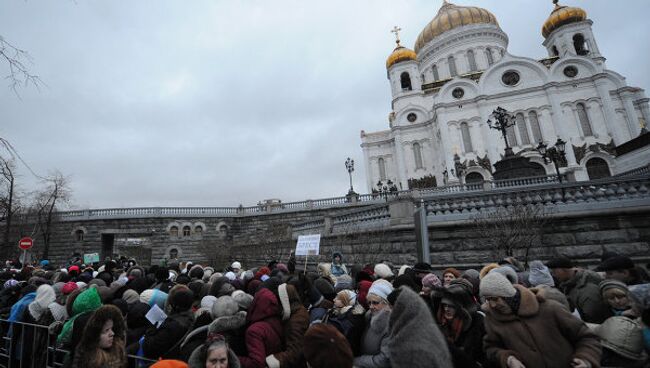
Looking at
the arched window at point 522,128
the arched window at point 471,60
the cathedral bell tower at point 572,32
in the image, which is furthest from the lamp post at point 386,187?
the cathedral bell tower at point 572,32

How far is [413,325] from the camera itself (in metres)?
2.41

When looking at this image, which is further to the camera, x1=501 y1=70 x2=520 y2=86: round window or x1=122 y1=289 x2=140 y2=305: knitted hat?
x1=501 y1=70 x2=520 y2=86: round window

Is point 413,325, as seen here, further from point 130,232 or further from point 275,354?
point 130,232

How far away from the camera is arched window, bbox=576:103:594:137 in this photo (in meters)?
32.7

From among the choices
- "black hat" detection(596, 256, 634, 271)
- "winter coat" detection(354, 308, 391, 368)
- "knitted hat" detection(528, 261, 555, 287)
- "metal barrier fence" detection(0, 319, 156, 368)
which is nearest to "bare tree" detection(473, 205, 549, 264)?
"knitted hat" detection(528, 261, 555, 287)

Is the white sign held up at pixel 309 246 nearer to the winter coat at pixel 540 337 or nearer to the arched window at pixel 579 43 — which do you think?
the winter coat at pixel 540 337

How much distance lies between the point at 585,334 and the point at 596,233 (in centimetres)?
866

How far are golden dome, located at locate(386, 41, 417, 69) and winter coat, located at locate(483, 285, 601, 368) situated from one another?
45125 mm

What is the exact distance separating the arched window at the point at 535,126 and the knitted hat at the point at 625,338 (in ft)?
125

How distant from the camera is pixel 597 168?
100ft

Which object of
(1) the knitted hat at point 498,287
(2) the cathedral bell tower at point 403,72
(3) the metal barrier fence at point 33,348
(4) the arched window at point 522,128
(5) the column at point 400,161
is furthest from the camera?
(2) the cathedral bell tower at point 403,72

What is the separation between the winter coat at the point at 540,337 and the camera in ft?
8.12

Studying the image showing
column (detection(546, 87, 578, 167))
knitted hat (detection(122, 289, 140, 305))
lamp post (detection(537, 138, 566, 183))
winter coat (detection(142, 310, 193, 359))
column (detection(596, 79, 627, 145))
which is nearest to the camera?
winter coat (detection(142, 310, 193, 359))

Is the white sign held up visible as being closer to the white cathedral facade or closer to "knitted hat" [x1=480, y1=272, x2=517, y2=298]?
"knitted hat" [x1=480, y1=272, x2=517, y2=298]
